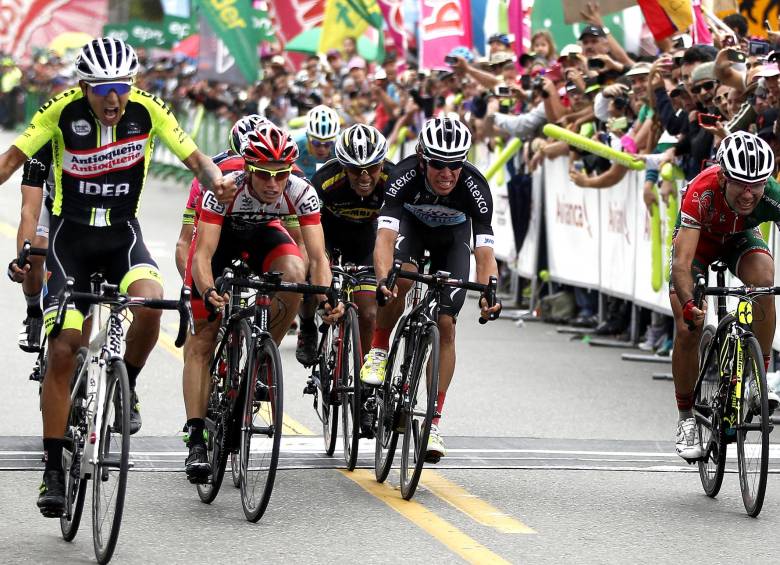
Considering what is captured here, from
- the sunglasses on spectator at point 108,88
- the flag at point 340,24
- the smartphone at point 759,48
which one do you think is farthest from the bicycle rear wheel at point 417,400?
the flag at point 340,24

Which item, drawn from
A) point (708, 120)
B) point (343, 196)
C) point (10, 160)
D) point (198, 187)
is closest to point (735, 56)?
point (708, 120)

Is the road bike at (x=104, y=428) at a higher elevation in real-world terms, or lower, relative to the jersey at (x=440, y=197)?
lower

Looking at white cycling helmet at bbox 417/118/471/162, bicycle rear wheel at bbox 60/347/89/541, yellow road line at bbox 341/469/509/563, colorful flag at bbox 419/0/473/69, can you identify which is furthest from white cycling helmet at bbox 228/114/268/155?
colorful flag at bbox 419/0/473/69

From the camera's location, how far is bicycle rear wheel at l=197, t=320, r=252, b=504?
314 inches

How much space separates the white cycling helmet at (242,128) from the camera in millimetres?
8211

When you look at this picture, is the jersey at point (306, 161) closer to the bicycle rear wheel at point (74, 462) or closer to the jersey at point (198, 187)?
the jersey at point (198, 187)

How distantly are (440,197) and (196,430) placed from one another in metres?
1.99

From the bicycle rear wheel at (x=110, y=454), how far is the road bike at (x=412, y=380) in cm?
173

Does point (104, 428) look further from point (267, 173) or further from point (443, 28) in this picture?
point (443, 28)

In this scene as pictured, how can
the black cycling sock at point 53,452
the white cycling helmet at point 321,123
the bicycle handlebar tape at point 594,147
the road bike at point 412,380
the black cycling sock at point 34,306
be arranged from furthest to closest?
the bicycle handlebar tape at point 594,147 → the white cycling helmet at point 321,123 → the black cycling sock at point 34,306 → the road bike at point 412,380 → the black cycling sock at point 53,452

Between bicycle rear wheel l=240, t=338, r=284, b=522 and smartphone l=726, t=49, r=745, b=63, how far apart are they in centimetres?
584

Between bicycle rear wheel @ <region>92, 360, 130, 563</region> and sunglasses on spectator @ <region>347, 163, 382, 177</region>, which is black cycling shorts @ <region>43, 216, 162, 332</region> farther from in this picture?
sunglasses on spectator @ <region>347, 163, 382, 177</region>

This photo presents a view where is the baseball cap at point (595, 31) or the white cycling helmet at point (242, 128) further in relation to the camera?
the baseball cap at point (595, 31)

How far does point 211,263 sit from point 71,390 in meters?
1.17
